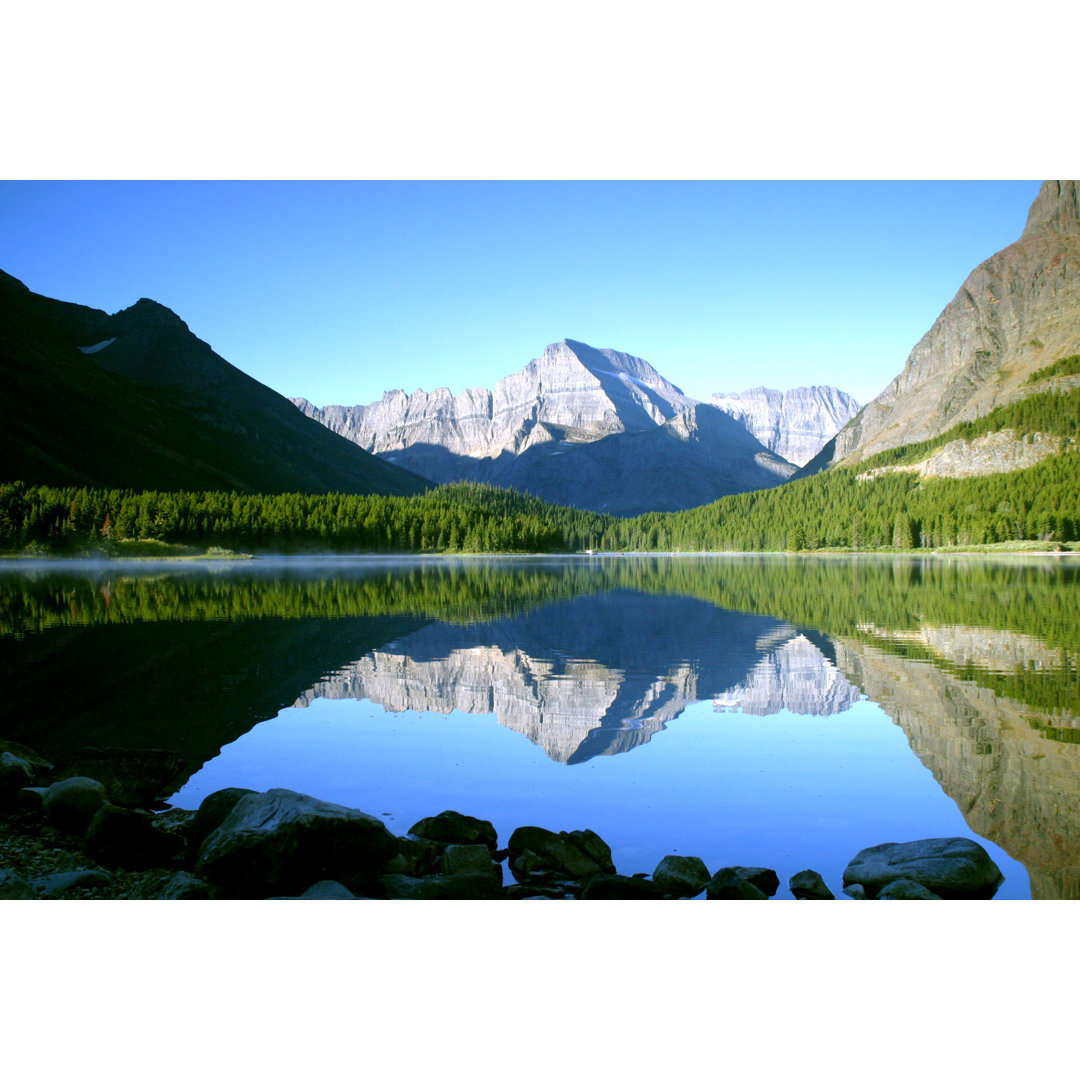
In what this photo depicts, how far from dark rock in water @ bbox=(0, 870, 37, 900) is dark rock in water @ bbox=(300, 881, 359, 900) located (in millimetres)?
2841

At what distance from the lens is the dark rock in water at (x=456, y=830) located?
10.0 metres

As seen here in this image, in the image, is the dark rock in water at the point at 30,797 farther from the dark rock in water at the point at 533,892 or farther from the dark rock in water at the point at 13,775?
the dark rock in water at the point at 533,892

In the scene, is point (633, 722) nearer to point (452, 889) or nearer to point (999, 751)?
point (999, 751)

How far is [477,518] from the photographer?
17688cm

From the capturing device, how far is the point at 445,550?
6324 inches

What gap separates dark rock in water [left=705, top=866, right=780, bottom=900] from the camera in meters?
8.28

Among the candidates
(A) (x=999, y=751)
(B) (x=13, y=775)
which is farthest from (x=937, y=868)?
Result: (B) (x=13, y=775)

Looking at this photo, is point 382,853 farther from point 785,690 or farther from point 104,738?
point 785,690

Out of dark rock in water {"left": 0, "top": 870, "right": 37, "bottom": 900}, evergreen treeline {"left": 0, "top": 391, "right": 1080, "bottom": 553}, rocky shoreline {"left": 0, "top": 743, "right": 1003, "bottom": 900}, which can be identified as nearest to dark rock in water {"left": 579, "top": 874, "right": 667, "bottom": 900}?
rocky shoreline {"left": 0, "top": 743, "right": 1003, "bottom": 900}

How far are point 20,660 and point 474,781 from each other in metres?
17.3

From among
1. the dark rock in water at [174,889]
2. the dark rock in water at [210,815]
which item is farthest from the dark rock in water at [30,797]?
the dark rock in water at [174,889]

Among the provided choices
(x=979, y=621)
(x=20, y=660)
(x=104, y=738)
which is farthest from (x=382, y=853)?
(x=979, y=621)

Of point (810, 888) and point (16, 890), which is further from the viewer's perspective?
point (810, 888)

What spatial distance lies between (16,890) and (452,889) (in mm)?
4558
